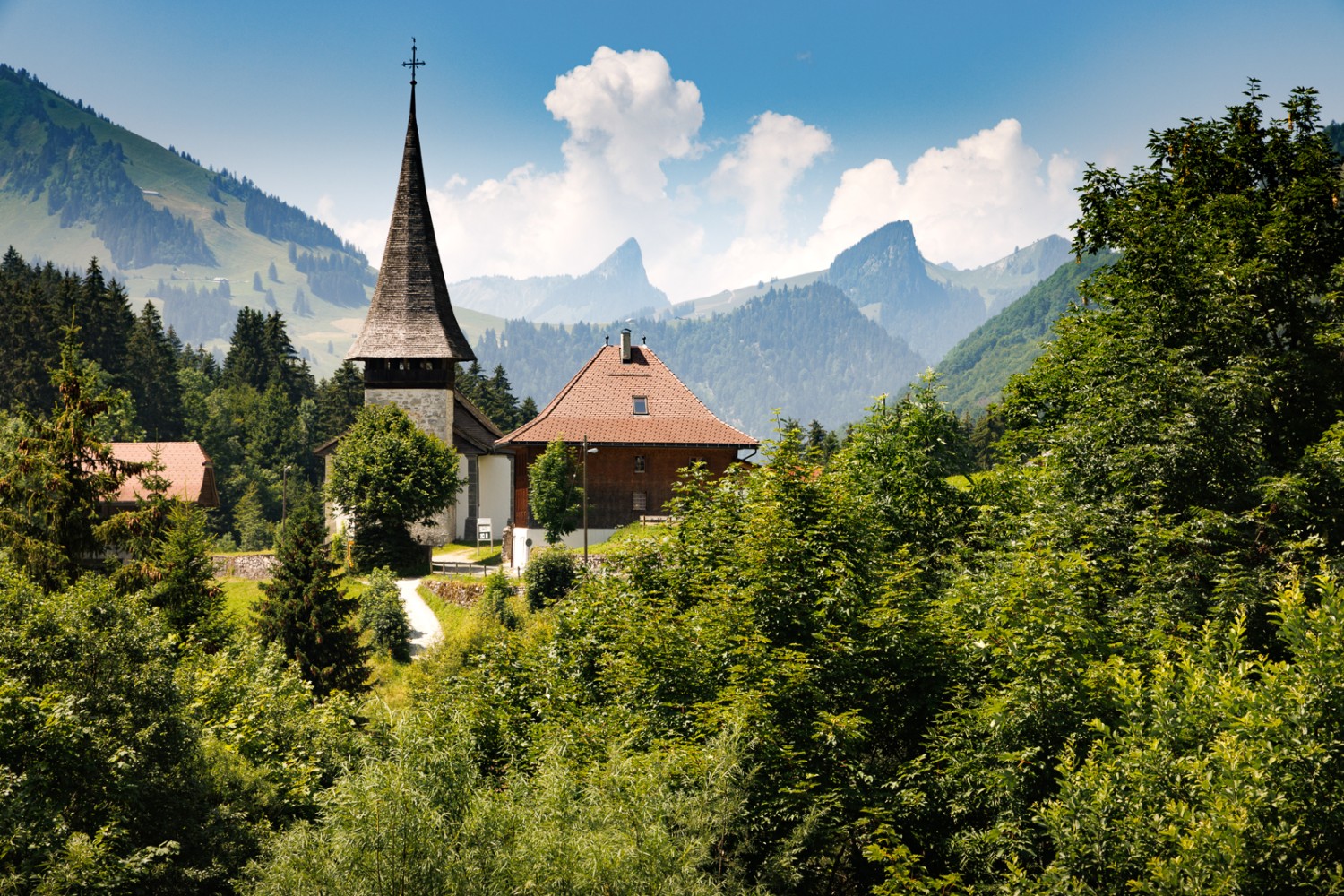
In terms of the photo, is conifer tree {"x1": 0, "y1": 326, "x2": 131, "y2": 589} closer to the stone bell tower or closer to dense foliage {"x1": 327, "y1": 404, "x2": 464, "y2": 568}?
dense foliage {"x1": 327, "y1": 404, "x2": 464, "y2": 568}

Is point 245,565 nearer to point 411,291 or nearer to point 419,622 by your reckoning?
point 419,622

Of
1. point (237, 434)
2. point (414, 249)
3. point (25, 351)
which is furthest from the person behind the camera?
point (237, 434)

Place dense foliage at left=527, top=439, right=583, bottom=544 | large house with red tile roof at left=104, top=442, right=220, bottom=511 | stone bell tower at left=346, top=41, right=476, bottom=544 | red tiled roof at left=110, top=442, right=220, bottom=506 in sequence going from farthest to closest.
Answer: stone bell tower at left=346, top=41, right=476, bottom=544 → red tiled roof at left=110, top=442, right=220, bottom=506 → large house with red tile roof at left=104, top=442, right=220, bottom=511 → dense foliage at left=527, top=439, right=583, bottom=544

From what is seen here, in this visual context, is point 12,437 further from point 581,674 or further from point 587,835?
point 587,835

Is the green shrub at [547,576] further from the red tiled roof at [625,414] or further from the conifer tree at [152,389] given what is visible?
the conifer tree at [152,389]

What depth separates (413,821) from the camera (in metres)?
10.9

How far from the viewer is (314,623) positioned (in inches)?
1353

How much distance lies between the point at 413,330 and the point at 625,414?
13780 millimetres

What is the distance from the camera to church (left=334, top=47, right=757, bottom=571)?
50625 millimetres

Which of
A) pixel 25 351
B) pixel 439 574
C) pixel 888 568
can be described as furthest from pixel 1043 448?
pixel 25 351

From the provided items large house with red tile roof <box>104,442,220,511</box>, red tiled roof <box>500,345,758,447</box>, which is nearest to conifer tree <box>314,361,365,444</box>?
large house with red tile roof <box>104,442,220,511</box>

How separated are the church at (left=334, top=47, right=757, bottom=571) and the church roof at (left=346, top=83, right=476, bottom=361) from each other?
59 millimetres

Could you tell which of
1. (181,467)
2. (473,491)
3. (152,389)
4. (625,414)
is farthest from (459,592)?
(152,389)

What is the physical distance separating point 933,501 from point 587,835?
48.1ft
